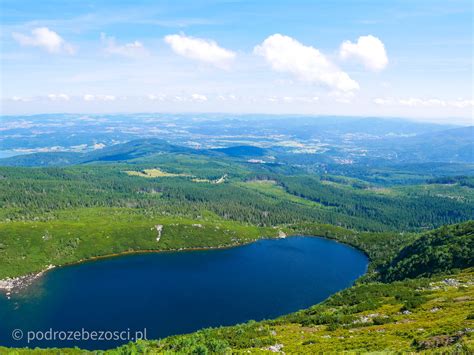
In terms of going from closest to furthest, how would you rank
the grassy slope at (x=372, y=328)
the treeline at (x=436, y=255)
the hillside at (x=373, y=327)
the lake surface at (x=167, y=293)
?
the grassy slope at (x=372, y=328), the hillside at (x=373, y=327), the treeline at (x=436, y=255), the lake surface at (x=167, y=293)

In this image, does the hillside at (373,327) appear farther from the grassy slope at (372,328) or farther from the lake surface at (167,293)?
the lake surface at (167,293)


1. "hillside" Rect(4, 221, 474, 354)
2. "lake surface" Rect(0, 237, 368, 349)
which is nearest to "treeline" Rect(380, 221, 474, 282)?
"hillside" Rect(4, 221, 474, 354)

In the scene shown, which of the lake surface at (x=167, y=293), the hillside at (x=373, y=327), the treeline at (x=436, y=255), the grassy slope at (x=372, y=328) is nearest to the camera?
the grassy slope at (x=372, y=328)

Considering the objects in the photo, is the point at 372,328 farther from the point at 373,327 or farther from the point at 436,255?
the point at 436,255

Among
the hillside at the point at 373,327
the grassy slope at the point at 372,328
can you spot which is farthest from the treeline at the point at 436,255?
the grassy slope at the point at 372,328

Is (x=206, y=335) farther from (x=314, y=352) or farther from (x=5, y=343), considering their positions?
(x=5, y=343)

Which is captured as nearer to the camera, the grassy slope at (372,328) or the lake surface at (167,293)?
the grassy slope at (372,328)

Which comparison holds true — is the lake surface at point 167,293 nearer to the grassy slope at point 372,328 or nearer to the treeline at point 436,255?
the treeline at point 436,255

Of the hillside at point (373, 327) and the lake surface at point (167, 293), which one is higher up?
the hillside at point (373, 327)

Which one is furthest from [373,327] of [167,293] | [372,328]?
[167,293]
